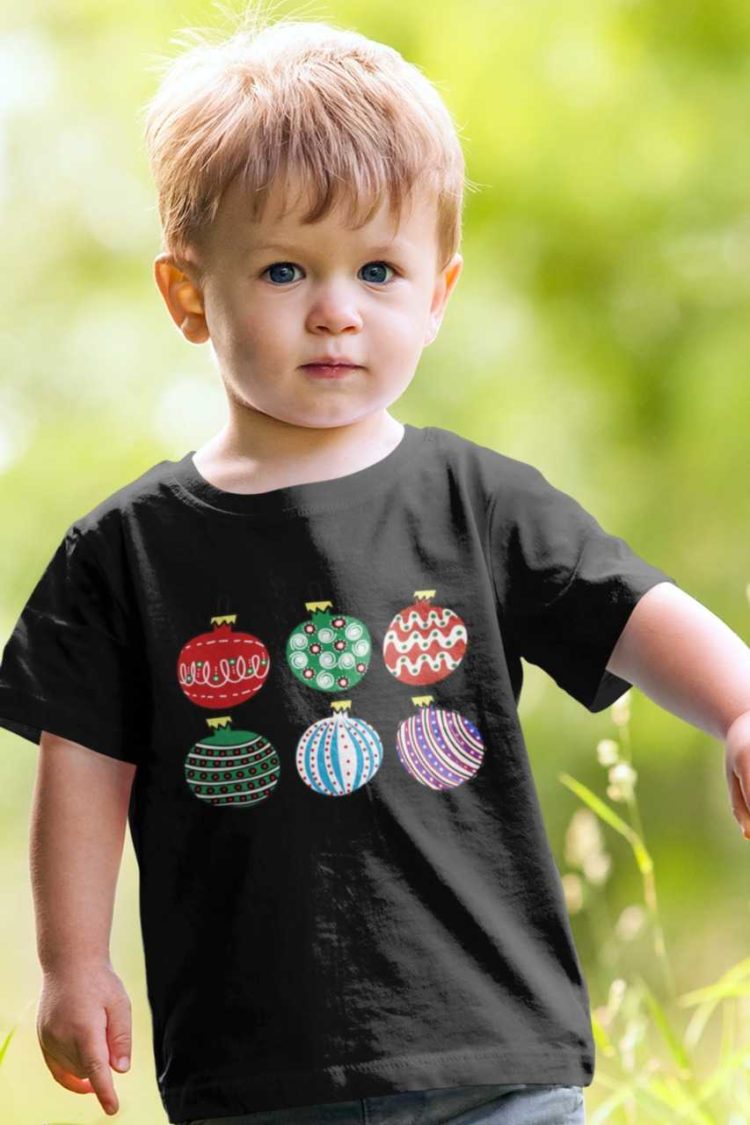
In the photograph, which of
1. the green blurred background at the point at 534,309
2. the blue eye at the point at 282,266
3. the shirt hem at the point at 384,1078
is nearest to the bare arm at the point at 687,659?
the shirt hem at the point at 384,1078

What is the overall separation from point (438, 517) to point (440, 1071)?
14.6 inches

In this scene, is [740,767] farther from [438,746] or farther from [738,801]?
[438,746]

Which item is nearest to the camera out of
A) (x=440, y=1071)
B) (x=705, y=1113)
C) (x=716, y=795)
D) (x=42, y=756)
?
(x=440, y=1071)

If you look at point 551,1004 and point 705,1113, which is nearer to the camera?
point 551,1004

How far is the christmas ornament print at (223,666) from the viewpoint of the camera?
42.1 inches

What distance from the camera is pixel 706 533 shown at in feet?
10.2

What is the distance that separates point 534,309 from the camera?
3100 millimetres

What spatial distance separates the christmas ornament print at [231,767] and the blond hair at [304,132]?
35cm

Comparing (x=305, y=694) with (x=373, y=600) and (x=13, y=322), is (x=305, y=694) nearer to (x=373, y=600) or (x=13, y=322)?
(x=373, y=600)

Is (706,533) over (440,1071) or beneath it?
over

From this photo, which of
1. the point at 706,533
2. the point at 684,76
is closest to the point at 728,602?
the point at 706,533

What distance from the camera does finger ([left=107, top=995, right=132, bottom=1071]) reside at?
43.5 inches

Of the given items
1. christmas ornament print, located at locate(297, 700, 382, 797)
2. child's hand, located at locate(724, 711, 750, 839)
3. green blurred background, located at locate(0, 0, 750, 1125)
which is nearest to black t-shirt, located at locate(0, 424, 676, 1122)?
christmas ornament print, located at locate(297, 700, 382, 797)

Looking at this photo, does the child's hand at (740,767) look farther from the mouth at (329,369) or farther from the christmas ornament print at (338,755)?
the mouth at (329,369)
